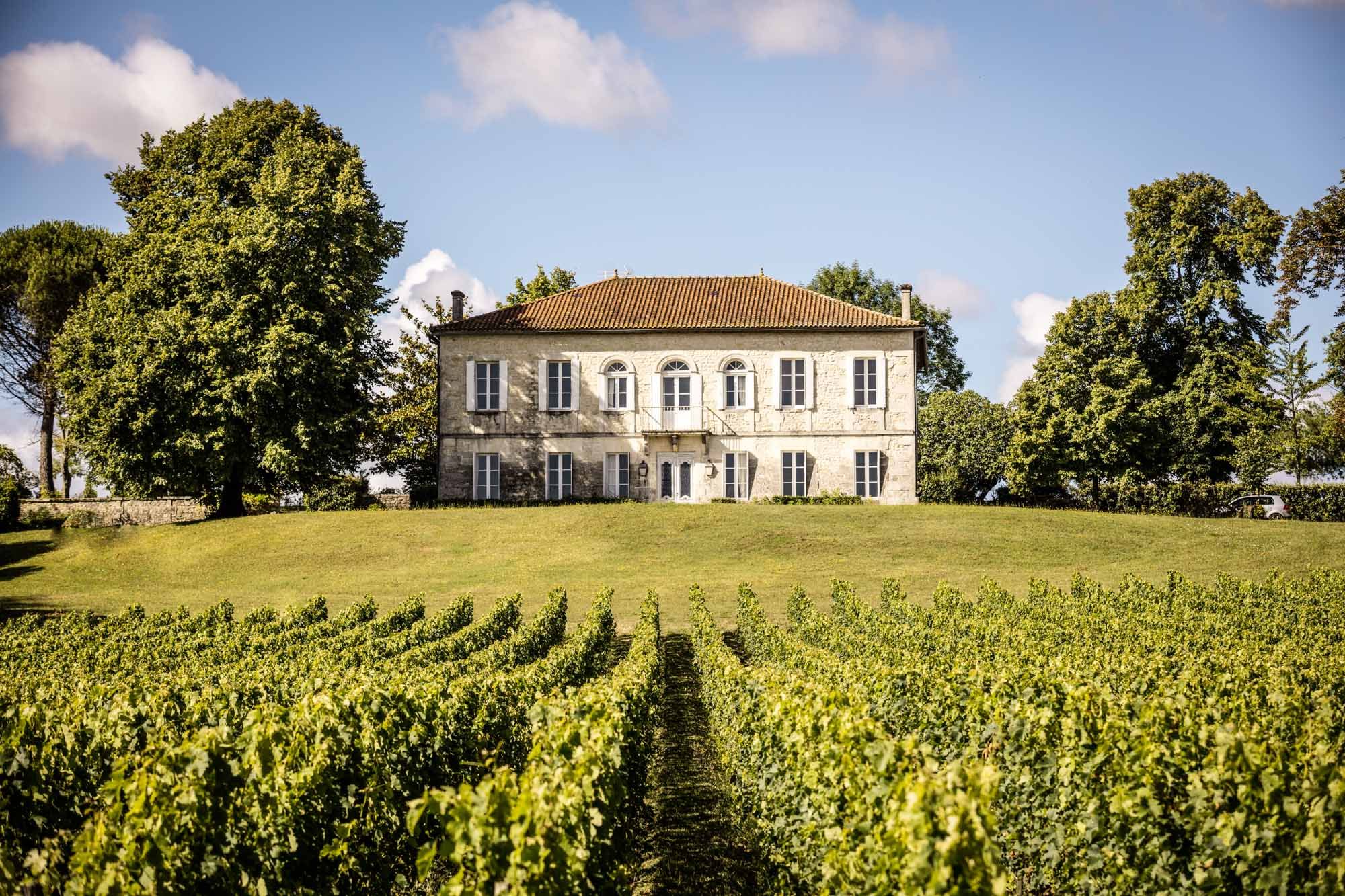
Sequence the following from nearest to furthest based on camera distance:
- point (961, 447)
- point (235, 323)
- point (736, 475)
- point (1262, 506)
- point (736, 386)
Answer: point (235, 323) → point (1262, 506) → point (736, 475) → point (736, 386) → point (961, 447)

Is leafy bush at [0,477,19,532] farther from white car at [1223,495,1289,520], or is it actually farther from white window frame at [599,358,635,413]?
white car at [1223,495,1289,520]

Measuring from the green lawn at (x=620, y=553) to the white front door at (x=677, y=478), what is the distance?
352 cm

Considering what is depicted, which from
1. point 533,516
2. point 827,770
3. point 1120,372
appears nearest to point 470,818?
point 827,770

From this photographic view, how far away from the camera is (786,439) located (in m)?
33.4

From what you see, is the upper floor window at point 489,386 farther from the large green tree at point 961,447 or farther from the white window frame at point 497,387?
the large green tree at point 961,447

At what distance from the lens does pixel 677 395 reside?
3391 cm

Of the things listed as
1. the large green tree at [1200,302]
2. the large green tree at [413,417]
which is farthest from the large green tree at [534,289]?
the large green tree at [1200,302]

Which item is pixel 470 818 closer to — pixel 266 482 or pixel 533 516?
pixel 533 516

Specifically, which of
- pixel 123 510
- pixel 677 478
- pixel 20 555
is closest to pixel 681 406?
pixel 677 478

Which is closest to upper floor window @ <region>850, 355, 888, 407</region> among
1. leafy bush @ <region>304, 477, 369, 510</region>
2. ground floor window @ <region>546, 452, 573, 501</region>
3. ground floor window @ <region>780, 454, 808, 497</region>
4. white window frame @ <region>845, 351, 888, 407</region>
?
white window frame @ <region>845, 351, 888, 407</region>

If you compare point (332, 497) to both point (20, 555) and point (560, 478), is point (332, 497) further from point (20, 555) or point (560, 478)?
point (20, 555)

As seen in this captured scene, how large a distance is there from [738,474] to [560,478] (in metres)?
5.99

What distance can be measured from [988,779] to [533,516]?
80.1 feet

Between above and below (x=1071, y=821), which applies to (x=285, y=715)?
above
